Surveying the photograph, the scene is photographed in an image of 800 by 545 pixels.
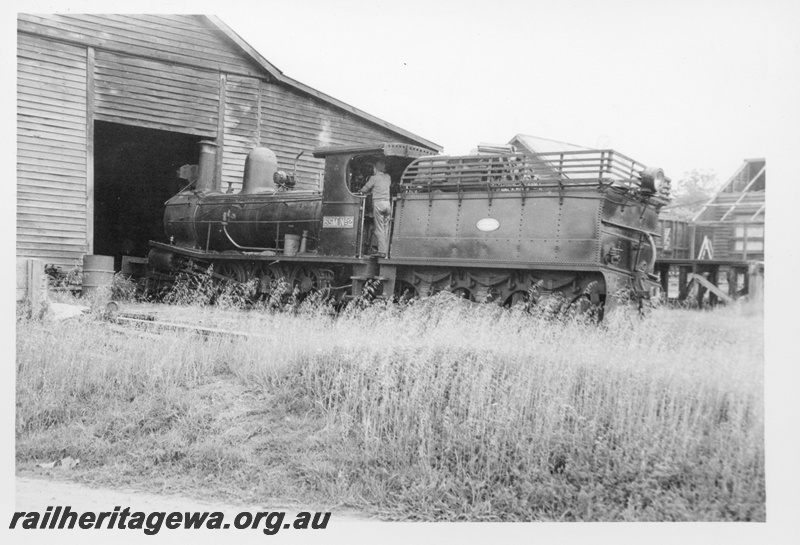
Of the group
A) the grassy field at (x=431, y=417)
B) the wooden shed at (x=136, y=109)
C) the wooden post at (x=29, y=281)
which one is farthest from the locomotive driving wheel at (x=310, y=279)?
the wooden shed at (x=136, y=109)

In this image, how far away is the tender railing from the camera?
8742mm

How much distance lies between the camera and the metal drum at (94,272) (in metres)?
11.3

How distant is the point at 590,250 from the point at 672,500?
4.15 m

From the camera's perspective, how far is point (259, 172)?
1327 cm

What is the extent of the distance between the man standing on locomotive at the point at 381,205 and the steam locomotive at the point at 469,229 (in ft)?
0.41

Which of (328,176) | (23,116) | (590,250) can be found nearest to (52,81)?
(23,116)

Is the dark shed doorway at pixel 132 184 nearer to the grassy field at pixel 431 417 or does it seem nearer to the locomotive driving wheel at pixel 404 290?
the locomotive driving wheel at pixel 404 290

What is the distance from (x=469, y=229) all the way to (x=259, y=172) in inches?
213

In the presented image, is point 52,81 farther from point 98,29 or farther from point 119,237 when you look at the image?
point 119,237

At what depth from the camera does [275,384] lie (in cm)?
695

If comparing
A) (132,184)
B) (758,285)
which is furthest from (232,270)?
(758,285)

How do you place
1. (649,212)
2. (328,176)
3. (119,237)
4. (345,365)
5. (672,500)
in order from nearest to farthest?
(672,500), (345,365), (649,212), (328,176), (119,237)

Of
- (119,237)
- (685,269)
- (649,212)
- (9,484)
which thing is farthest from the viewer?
(119,237)

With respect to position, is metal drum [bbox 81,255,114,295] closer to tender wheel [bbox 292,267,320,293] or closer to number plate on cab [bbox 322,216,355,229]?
tender wheel [bbox 292,267,320,293]
